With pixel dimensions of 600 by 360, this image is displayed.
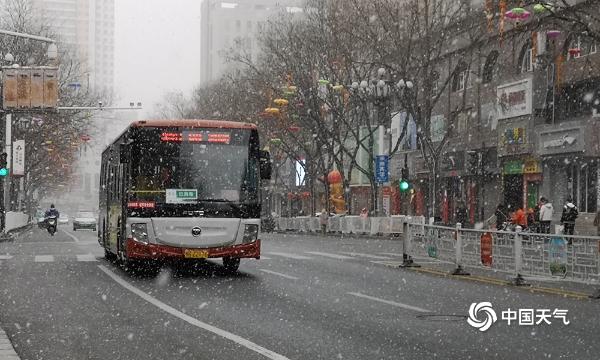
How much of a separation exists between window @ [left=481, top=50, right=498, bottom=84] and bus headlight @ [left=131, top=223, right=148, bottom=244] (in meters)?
30.7

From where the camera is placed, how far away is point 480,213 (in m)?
48.1

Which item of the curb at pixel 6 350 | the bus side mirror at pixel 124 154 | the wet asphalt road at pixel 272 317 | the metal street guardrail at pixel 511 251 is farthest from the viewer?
the bus side mirror at pixel 124 154

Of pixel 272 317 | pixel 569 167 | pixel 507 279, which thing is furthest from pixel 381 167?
pixel 272 317

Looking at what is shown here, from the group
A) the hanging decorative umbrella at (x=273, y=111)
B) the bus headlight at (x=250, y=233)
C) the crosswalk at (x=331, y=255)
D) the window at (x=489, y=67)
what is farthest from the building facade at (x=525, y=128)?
the bus headlight at (x=250, y=233)

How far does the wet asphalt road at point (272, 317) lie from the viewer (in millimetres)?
9398

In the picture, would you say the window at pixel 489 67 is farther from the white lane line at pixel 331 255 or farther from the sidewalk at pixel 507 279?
the sidewalk at pixel 507 279

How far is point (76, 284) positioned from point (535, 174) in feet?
92.4

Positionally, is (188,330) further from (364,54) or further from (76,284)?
(364,54)

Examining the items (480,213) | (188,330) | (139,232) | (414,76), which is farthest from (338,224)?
(188,330)

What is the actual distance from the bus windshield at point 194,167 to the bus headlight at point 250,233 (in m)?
0.50

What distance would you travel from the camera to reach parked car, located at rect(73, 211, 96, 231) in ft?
216

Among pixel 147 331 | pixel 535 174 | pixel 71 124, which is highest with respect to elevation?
pixel 71 124

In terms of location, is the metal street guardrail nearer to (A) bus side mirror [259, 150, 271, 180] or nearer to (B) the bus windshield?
(A) bus side mirror [259, 150, 271, 180]

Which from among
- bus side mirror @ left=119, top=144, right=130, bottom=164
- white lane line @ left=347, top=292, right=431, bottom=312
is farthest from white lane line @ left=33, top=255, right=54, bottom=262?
white lane line @ left=347, top=292, right=431, bottom=312
